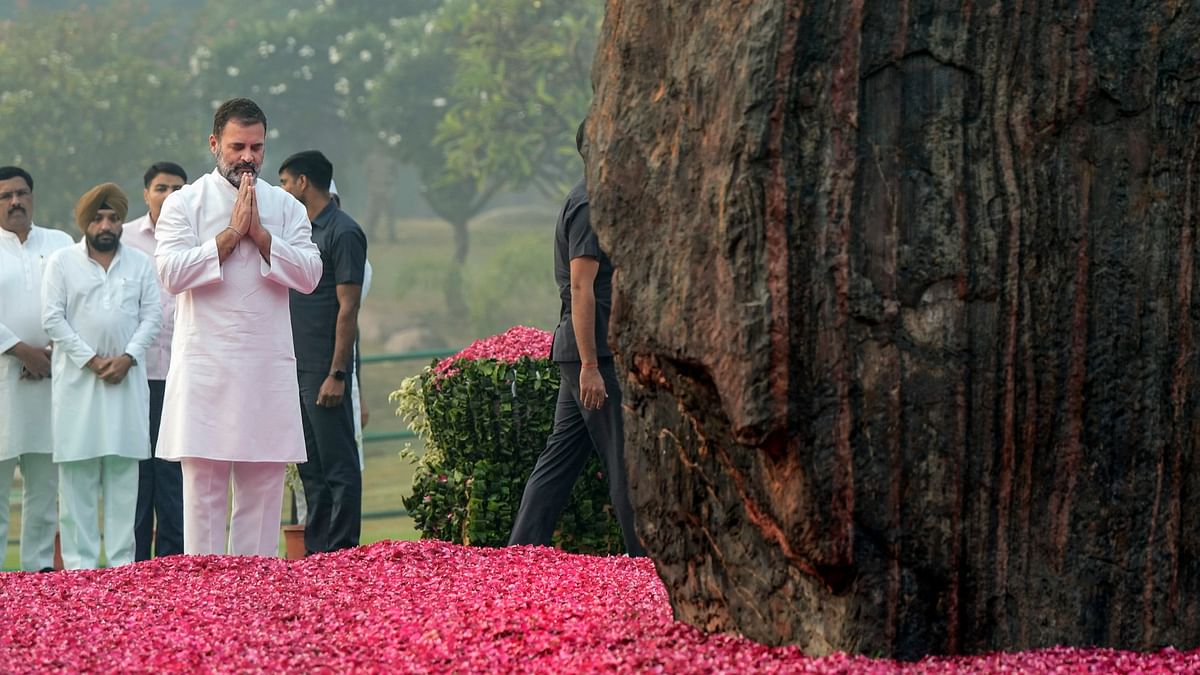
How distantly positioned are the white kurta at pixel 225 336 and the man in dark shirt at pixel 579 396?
1226 millimetres

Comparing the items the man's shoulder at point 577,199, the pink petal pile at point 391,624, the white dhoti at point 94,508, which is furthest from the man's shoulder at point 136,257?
the man's shoulder at point 577,199

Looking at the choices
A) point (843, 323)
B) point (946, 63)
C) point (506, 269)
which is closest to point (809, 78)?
point (946, 63)

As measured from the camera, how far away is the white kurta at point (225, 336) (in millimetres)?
7254

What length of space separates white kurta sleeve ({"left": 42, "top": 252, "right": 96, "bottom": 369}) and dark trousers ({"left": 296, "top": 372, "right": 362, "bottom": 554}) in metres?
1.35

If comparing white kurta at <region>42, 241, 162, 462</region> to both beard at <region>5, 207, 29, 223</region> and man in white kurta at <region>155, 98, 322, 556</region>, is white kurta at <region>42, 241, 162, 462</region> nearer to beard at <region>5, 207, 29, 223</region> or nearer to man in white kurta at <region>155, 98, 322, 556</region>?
beard at <region>5, 207, 29, 223</region>

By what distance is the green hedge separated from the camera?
7.74m

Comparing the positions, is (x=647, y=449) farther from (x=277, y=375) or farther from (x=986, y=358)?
(x=277, y=375)

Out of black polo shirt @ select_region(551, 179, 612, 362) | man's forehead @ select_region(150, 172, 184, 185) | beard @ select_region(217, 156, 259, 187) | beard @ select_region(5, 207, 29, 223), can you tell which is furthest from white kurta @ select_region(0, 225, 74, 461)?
black polo shirt @ select_region(551, 179, 612, 362)

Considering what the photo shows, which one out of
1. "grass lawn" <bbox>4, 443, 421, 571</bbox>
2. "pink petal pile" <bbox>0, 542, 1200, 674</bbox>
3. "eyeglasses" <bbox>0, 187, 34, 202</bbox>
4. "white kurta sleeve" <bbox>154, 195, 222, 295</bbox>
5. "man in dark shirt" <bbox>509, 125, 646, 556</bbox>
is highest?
"eyeglasses" <bbox>0, 187, 34, 202</bbox>

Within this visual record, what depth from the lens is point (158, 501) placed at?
956 cm

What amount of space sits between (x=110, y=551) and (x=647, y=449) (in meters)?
5.06

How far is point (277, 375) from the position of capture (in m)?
7.44

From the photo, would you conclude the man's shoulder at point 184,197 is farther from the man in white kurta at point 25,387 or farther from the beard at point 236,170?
the man in white kurta at point 25,387

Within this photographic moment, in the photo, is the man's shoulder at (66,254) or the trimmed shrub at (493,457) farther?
the man's shoulder at (66,254)
